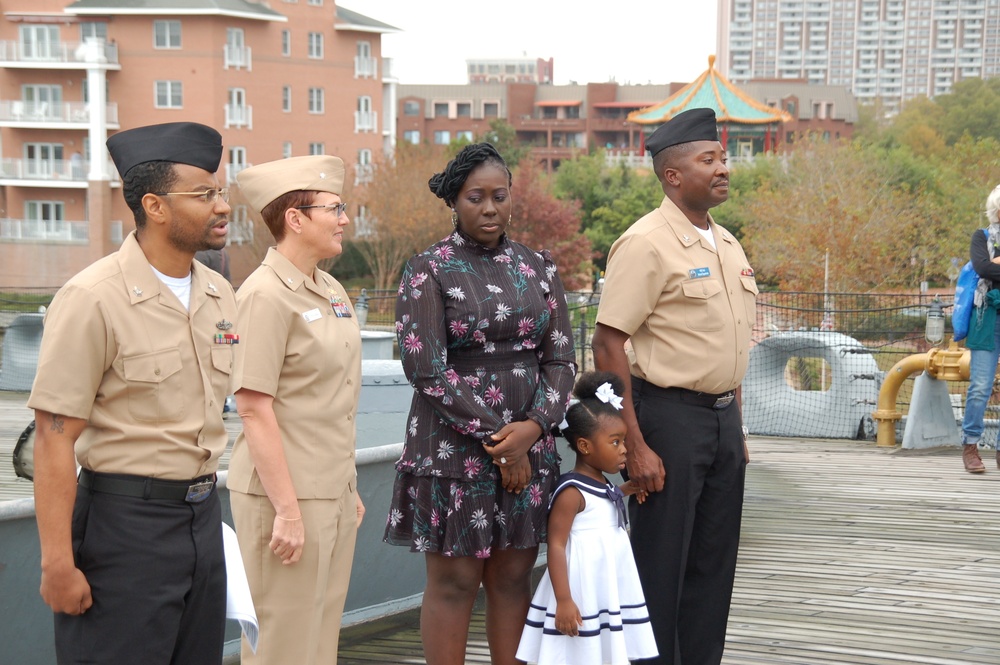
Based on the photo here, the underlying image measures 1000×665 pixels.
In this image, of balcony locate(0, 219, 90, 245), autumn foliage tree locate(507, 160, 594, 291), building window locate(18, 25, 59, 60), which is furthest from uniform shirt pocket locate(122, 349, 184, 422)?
building window locate(18, 25, 59, 60)

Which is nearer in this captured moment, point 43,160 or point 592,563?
point 592,563

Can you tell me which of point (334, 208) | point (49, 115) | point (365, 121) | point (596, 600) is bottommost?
point (596, 600)

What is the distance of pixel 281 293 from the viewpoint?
3.19m

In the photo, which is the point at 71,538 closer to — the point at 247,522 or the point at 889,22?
the point at 247,522

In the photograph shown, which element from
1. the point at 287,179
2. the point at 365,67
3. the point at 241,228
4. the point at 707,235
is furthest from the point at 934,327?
the point at 365,67

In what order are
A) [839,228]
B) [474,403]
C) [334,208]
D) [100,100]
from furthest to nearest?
[100,100] → [839,228] → [474,403] → [334,208]

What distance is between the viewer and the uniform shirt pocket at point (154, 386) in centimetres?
267

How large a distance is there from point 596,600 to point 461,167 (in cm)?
134

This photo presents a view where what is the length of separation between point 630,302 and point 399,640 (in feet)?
5.41

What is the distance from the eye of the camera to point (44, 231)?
1843 inches

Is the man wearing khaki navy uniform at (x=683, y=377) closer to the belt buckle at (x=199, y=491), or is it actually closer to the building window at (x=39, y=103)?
the belt buckle at (x=199, y=491)

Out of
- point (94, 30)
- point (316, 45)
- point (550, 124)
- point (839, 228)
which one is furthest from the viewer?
point (550, 124)

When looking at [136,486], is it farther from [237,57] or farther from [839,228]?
[237,57]

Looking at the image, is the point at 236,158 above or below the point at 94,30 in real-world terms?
below
